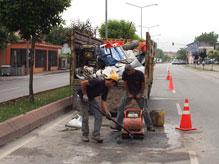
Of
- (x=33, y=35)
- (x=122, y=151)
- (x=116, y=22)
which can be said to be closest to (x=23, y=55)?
(x=116, y=22)

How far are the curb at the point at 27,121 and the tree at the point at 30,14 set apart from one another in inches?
63.7

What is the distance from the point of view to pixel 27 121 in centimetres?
1206

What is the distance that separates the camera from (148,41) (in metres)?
15.3

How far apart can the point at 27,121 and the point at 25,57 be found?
149 feet

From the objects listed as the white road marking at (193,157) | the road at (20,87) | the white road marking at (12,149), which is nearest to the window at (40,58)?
the road at (20,87)

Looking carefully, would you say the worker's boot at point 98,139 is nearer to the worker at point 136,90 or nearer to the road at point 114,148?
the road at point 114,148

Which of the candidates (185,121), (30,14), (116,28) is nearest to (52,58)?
(116,28)

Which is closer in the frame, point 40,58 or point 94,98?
point 94,98

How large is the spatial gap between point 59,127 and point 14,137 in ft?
6.81

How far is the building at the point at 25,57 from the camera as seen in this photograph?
53172 mm

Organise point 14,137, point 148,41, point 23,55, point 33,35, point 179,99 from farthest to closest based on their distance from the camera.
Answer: point 23,55
point 179,99
point 33,35
point 148,41
point 14,137

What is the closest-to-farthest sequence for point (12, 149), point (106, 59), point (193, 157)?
point (193, 157) → point (12, 149) → point (106, 59)

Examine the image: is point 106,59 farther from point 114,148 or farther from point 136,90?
point 114,148

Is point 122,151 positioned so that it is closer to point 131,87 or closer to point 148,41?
point 131,87
